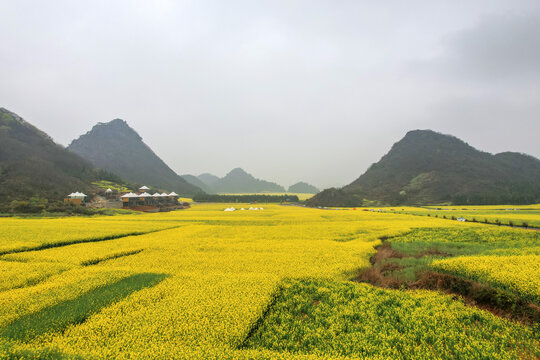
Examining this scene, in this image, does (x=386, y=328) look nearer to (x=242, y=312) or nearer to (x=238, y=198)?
(x=242, y=312)

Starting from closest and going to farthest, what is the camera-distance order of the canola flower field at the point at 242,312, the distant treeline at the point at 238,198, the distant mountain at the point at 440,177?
the canola flower field at the point at 242,312 → the distant mountain at the point at 440,177 → the distant treeline at the point at 238,198

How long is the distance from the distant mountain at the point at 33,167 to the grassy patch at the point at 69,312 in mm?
62402

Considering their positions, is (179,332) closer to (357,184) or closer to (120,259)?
(120,259)

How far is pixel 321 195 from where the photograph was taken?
9875 centimetres

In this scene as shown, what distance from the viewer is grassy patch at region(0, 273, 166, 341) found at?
18.7 ft

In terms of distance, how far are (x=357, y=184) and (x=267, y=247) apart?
458 feet

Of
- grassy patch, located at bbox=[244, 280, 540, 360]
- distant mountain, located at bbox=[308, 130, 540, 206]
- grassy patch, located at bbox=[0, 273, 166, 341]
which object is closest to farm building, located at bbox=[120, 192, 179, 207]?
grassy patch, located at bbox=[0, 273, 166, 341]

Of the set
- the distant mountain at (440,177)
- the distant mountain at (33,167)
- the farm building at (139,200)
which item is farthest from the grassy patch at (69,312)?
the distant mountain at (440,177)

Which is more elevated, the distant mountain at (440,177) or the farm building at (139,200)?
the distant mountain at (440,177)

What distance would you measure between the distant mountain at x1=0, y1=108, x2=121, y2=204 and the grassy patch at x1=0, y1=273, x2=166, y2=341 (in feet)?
205

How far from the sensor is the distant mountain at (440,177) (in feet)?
284

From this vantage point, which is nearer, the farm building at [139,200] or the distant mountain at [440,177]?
the farm building at [139,200]

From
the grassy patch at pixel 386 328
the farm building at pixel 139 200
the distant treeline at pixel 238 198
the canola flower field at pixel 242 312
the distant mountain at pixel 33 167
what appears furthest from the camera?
the distant treeline at pixel 238 198

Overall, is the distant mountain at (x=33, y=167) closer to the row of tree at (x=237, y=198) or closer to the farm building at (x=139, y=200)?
the farm building at (x=139, y=200)
